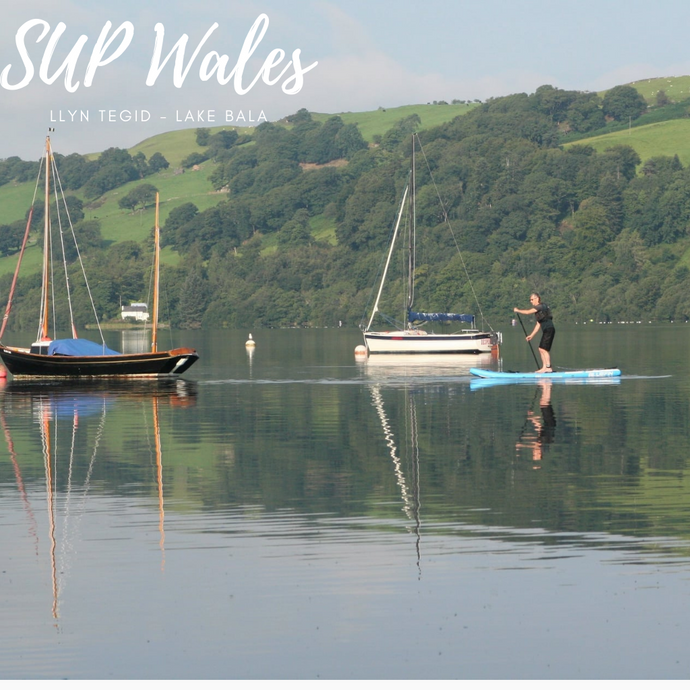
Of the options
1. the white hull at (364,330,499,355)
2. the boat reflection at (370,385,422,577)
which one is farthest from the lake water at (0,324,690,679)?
the white hull at (364,330,499,355)

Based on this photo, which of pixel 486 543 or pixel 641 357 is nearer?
pixel 486 543

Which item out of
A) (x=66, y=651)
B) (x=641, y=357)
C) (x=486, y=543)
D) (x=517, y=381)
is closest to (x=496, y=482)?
(x=486, y=543)

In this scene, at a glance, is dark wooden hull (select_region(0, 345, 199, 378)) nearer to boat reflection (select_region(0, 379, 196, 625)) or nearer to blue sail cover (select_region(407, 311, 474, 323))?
boat reflection (select_region(0, 379, 196, 625))

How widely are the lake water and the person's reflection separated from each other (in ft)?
0.41

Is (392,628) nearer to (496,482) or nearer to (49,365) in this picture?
(496,482)

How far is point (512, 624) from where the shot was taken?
49.9 ft

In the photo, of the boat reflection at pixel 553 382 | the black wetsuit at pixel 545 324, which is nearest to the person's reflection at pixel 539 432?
the black wetsuit at pixel 545 324

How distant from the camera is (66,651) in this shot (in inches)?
568

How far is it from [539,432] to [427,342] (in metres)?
64.3

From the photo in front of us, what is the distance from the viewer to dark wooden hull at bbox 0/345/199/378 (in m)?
66.4

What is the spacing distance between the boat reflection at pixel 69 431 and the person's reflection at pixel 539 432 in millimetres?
8755
